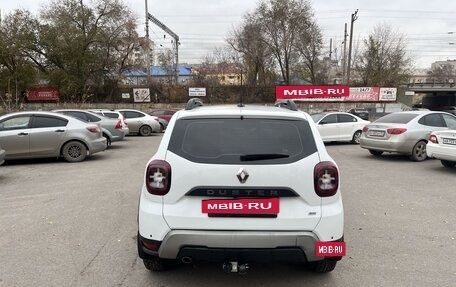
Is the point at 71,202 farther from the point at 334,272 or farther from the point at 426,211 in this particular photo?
the point at 426,211

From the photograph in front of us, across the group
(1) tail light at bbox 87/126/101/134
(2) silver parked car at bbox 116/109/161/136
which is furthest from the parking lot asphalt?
(2) silver parked car at bbox 116/109/161/136

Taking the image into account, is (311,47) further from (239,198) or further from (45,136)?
(239,198)

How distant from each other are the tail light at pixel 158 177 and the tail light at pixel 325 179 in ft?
4.02

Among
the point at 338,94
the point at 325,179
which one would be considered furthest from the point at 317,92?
the point at 325,179

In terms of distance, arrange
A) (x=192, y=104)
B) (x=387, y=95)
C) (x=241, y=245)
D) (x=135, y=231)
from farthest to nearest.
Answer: (x=387, y=95)
(x=135, y=231)
(x=192, y=104)
(x=241, y=245)

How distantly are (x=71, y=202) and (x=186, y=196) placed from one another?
4329 millimetres

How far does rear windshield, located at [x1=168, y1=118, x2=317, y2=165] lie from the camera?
137 inches

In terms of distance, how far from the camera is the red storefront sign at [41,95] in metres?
38.3

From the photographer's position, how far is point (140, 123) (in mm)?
23234

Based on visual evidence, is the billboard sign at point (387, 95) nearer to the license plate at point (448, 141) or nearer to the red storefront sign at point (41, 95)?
the license plate at point (448, 141)

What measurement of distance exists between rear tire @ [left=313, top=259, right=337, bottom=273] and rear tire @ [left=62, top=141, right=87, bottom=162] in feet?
31.1

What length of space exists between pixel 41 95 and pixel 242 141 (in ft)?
129

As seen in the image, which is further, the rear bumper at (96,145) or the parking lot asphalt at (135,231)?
the rear bumper at (96,145)

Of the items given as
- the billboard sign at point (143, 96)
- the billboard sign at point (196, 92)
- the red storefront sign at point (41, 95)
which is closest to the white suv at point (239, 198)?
the billboard sign at point (196, 92)
